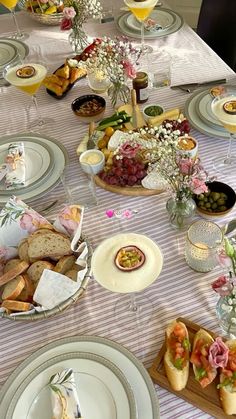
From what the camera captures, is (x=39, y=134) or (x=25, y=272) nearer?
(x=25, y=272)

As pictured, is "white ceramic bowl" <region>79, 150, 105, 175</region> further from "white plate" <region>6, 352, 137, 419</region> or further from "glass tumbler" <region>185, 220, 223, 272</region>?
"white plate" <region>6, 352, 137, 419</region>

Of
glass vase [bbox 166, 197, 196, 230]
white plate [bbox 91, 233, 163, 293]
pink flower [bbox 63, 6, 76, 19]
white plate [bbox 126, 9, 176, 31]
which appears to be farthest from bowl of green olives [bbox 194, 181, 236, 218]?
white plate [bbox 126, 9, 176, 31]

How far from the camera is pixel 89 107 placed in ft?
5.17

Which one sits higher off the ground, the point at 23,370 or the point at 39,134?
the point at 39,134

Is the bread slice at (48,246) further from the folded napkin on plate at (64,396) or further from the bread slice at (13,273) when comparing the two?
the folded napkin on plate at (64,396)

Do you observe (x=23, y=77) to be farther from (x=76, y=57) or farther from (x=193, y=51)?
(x=193, y=51)

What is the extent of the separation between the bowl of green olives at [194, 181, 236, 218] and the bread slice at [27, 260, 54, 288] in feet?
1.40

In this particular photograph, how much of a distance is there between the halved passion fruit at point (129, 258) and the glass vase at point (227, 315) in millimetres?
191

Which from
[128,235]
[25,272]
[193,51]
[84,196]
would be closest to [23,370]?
[25,272]

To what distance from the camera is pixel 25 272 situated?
108 cm

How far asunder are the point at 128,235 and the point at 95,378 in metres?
0.31

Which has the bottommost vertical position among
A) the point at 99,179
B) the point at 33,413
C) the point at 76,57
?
the point at 33,413

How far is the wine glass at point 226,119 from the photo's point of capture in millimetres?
1256

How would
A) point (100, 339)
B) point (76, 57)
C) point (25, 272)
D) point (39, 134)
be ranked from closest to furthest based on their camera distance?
point (100, 339), point (25, 272), point (39, 134), point (76, 57)
